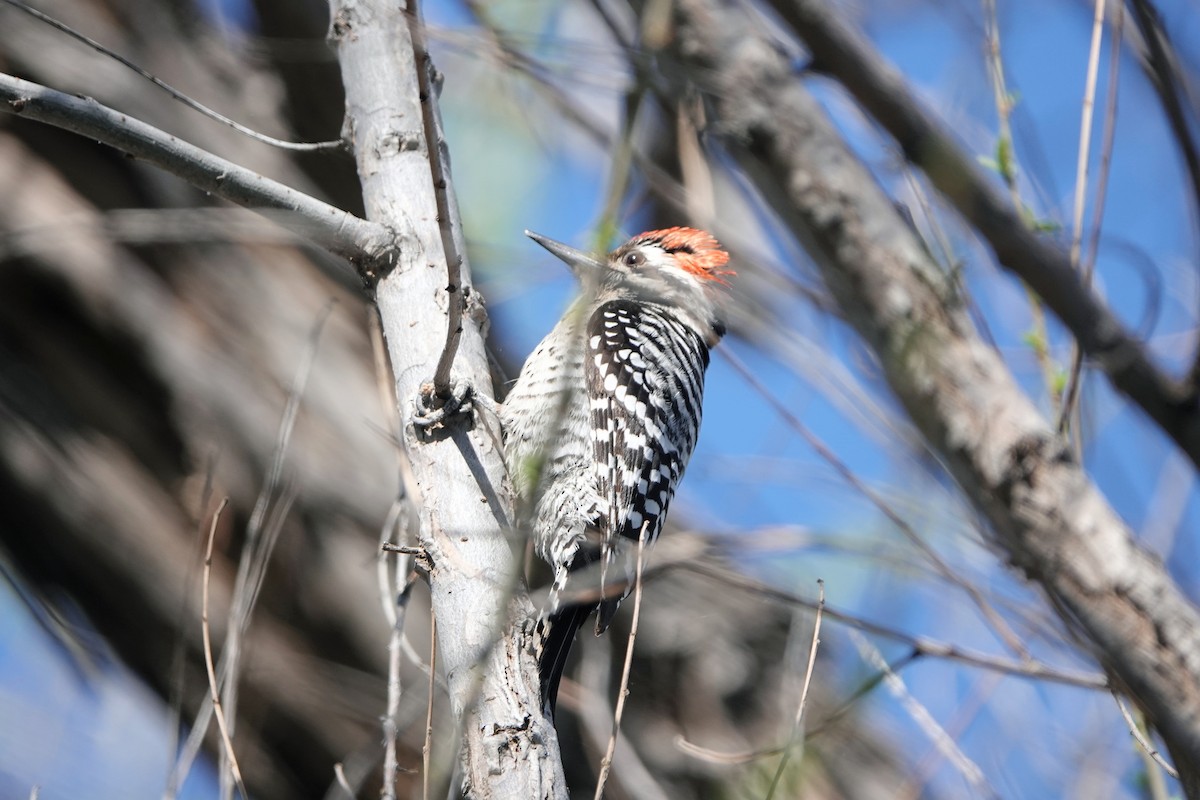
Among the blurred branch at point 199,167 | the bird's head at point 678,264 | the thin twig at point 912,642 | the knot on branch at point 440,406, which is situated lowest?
the thin twig at point 912,642

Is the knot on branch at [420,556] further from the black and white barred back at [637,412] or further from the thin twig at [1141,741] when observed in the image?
the thin twig at [1141,741]

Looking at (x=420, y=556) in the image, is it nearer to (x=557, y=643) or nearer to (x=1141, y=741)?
(x=557, y=643)

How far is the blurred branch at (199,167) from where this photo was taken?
6.73 feet

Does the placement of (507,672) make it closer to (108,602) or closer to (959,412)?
(959,412)

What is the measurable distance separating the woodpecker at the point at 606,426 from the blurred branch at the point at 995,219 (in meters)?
0.74

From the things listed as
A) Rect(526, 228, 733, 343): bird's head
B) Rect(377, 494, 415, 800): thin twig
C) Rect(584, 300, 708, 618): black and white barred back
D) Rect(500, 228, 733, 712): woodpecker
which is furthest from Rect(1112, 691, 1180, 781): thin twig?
Rect(526, 228, 733, 343): bird's head

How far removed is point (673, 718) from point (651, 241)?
2.08 meters

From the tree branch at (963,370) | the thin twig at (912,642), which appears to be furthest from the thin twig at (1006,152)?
the thin twig at (912,642)

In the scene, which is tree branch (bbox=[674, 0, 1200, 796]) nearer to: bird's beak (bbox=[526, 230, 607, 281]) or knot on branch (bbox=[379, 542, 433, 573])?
bird's beak (bbox=[526, 230, 607, 281])

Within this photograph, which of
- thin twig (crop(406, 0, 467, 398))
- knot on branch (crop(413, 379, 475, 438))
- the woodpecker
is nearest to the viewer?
thin twig (crop(406, 0, 467, 398))

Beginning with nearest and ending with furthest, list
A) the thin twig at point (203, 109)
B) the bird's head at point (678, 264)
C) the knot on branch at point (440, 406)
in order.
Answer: the thin twig at point (203, 109) → the knot on branch at point (440, 406) → the bird's head at point (678, 264)

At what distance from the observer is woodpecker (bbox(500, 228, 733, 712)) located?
333cm

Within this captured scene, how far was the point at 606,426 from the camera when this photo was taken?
12.7ft

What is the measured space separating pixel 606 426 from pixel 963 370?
1.25 m
